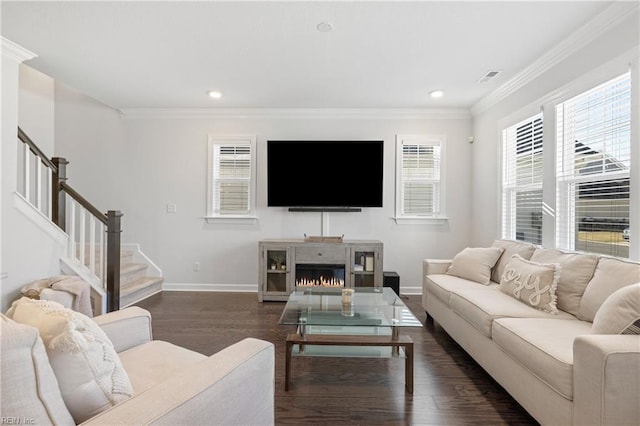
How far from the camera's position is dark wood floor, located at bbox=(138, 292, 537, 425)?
182 cm

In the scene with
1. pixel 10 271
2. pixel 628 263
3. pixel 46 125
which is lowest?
pixel 10 271

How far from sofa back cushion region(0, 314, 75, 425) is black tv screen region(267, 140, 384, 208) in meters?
3.64

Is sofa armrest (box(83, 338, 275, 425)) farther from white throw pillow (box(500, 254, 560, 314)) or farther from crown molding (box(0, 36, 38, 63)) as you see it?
crown molding (box(0, 36, 38, 63))

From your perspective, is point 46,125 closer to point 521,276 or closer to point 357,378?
point 357,378

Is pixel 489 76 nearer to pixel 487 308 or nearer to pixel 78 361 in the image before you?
pixel 487 308

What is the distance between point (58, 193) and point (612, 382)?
4734mm

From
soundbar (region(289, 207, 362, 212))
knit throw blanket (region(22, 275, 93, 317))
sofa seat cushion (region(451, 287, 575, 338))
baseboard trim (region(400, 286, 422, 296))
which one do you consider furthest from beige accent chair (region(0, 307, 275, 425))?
baseboard trim (region(400, 286, 422, 296))

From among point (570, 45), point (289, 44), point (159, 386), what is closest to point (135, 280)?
point (289, 44)

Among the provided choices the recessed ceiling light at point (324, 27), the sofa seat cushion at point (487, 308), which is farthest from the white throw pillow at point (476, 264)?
the recessed ceiling light at point (324, 27)

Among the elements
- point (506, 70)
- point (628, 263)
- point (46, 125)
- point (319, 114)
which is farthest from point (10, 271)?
point (506, 70)

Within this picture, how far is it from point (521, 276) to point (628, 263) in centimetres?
64

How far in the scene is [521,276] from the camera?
2.49 m

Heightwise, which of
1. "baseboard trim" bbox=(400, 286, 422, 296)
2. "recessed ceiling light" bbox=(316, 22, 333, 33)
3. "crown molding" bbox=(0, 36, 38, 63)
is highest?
"recessed ceiling light" bbox=(316, 22, 333, 33)

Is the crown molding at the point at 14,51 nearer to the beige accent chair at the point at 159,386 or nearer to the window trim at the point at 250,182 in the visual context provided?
the window trim at the point at 250,182
